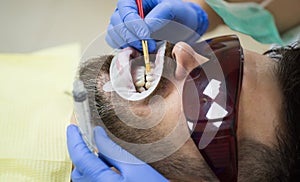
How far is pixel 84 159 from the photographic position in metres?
0.87

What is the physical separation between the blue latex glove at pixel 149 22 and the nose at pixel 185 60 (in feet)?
0.23

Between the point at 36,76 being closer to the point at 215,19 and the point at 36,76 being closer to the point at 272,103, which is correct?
the point at 215,19

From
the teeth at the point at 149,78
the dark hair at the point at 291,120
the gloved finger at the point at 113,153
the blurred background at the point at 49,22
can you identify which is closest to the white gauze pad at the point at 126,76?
the teeth at the point at 149,78

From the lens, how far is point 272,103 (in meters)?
0.83

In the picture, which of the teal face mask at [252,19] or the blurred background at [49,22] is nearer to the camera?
the teal face mask at [252,19]

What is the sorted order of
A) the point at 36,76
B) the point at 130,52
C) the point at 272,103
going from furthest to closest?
1. the point at 36,76
2. the point at 130,52
3. the point at 272,103

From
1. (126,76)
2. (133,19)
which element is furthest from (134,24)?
(126,76)

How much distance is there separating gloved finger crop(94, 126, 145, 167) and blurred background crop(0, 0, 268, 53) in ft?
2.32

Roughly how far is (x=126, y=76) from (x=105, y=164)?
0.21 meters

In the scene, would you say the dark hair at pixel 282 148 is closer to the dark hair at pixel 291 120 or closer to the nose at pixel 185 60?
the dark hair at pixel 291 120

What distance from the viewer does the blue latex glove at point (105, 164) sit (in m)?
0.85

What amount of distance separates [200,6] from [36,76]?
56cm

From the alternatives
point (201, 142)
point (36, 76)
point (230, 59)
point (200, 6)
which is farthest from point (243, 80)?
point (36, 76)

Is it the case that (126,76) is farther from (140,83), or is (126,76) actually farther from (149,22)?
(149,22)
